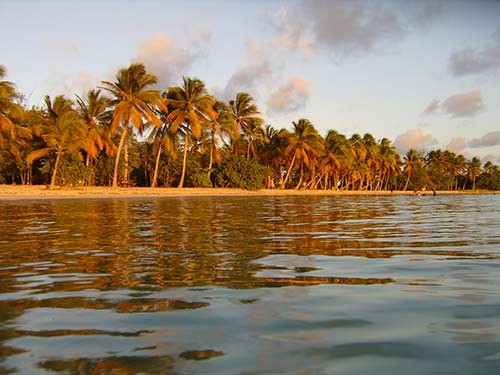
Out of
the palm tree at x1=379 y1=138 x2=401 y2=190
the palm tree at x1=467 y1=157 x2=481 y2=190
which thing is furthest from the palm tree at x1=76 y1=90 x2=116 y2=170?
the palm tree at x1=467 y1=157 x2=481 y2=190

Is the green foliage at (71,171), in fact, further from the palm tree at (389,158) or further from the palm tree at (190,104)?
the palm tree at (389,158)

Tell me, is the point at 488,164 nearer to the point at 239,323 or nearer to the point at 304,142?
the point at 304,142

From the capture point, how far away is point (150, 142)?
52.3 meters

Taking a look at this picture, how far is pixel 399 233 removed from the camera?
29.5ft

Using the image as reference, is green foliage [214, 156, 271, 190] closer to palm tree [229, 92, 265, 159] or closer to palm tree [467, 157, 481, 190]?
palm tree [229, 92, 265, 159]

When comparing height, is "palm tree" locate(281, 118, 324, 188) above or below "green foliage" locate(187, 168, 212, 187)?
above

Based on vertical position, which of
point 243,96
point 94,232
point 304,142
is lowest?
point 94,232

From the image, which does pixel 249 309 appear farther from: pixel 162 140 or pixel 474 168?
pixel 474 168

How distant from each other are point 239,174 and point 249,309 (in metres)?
45.4

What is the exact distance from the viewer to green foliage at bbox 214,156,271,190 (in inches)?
1914

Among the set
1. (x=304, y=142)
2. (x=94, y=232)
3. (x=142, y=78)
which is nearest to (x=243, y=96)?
(x=304, y=142)

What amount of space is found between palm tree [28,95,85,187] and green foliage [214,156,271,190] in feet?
56.3

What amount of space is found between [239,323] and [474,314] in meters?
1.70

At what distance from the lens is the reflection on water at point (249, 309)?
2.37 meters
